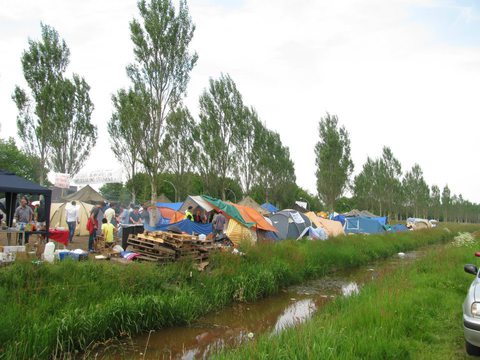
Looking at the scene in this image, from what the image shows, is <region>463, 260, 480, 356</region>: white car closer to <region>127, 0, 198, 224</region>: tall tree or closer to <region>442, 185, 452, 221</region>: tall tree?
<region>127, 0, 198, 224</region>: tall tree

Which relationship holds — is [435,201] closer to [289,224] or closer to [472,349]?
[289,224]

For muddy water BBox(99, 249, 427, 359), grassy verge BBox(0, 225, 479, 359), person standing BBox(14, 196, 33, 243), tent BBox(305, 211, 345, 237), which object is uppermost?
person standing BBox(14, 196, 33, 243)

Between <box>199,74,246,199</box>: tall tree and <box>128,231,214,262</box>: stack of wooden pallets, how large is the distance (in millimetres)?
23210

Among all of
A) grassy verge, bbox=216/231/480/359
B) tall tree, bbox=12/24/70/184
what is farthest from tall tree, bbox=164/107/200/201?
grassy verge, bbox=216/231/480/359

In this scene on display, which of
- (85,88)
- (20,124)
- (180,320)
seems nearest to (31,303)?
(180,320)

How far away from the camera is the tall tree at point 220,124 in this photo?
113 ft

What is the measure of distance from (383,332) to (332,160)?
3758 cm

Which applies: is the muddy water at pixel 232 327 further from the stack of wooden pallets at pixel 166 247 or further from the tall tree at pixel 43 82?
the tall tree at pixel 43 82

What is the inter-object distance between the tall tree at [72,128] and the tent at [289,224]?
1640 centimetres

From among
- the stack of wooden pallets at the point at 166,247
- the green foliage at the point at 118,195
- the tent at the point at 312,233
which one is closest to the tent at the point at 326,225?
the tent at the point at 312,233

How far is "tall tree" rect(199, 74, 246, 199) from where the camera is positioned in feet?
113

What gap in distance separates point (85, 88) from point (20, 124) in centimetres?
605

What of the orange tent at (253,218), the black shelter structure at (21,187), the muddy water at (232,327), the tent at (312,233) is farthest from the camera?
the tent at (312,233)

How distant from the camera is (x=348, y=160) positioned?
1704 inches
